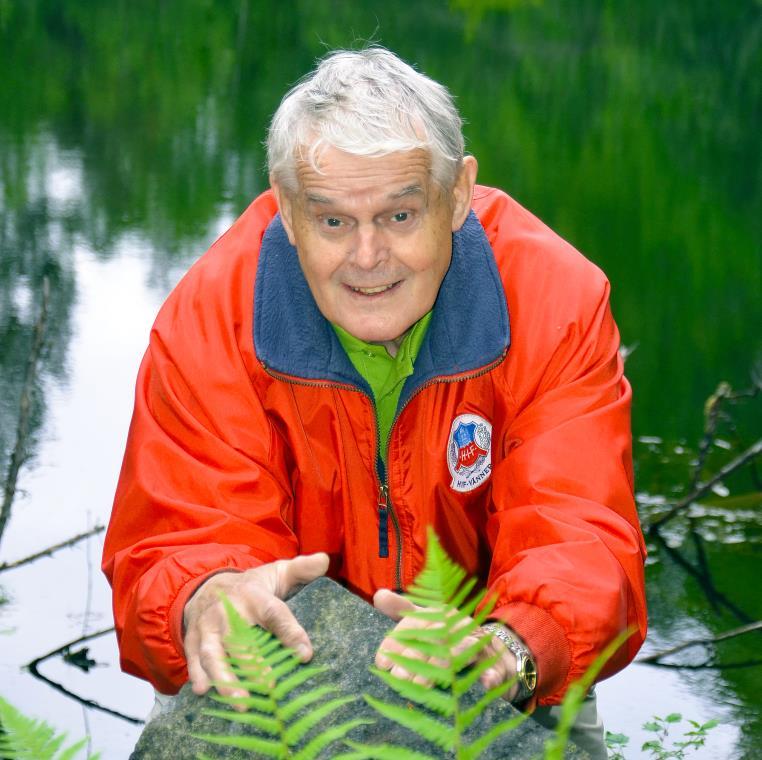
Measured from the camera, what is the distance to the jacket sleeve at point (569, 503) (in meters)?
2.23

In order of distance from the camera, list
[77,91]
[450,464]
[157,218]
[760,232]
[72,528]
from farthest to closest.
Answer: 1. [77,91]
2. [760,232]
3. [157,218]
4. [72,528]
5. [450,464]

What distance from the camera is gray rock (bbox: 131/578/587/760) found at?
1.60 m

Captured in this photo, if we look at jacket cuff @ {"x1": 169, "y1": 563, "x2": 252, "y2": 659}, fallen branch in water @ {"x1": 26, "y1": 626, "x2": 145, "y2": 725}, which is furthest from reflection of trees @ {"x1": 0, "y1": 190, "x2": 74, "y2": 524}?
jacket cuff @ {"x1": 169, "y1": 563, "x2": 252, "y2": 659}

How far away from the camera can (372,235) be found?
2596 millimetres

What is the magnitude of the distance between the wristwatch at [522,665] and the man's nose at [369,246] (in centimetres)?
78

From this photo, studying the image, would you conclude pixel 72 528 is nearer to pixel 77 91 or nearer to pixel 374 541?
pixel 374 541

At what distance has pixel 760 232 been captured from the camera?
12.1 metres

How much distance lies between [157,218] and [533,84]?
981cm

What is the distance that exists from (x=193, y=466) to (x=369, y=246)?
524mm

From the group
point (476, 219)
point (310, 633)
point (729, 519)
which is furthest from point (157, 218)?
point (310, 633)

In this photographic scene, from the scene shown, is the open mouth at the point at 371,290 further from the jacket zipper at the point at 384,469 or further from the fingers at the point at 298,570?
the fingers at the point at 298,570

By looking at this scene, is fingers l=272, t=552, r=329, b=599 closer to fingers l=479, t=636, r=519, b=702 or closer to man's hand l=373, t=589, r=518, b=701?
man's hand l=373, t=589, r=518, b=701

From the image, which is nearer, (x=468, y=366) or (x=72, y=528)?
(x=468, y=366)

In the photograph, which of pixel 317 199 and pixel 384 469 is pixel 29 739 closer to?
pixel 317 199
